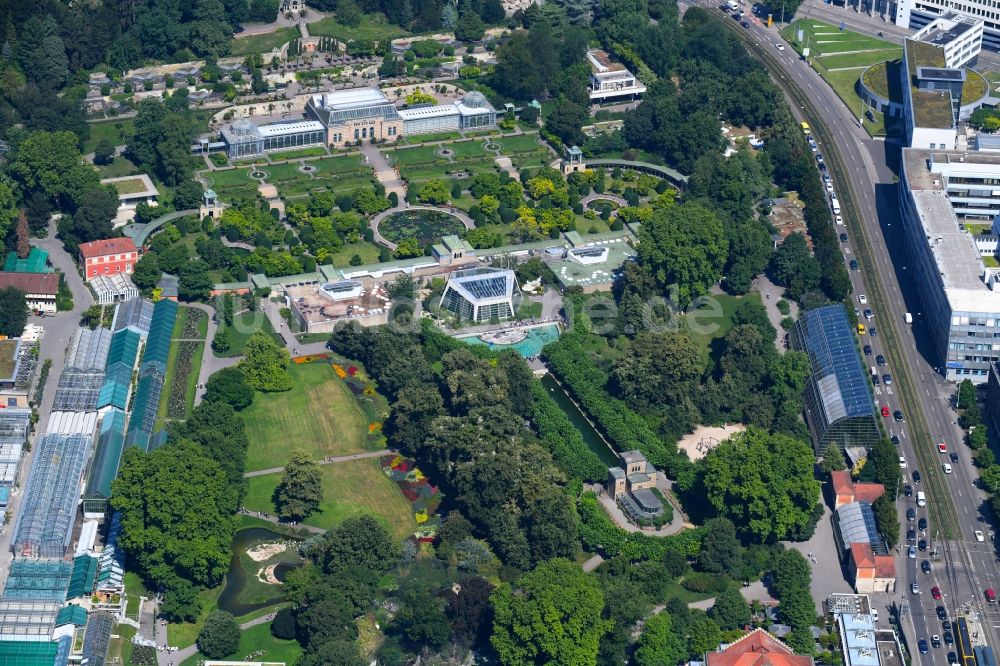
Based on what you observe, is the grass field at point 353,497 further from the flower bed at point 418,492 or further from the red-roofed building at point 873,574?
the red-roofed building at point 873,574

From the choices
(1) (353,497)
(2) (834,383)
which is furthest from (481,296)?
(2) (834,383)

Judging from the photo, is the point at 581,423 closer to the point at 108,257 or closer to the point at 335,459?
the point at 335,459

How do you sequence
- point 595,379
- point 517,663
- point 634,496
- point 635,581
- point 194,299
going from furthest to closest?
point 194,299, point 595,379, point 634,496, point 635,581, point 517,663

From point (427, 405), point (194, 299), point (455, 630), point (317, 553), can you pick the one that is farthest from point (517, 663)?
point (194, 299)

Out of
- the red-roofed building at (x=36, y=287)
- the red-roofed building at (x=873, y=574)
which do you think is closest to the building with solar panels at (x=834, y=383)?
the red-roofed building at (x=873, y=574)

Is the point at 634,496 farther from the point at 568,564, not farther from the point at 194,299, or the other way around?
the point at 194,299

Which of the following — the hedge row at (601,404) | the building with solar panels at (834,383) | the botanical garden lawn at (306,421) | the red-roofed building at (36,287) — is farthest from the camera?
the red-roofed building at (36,287)

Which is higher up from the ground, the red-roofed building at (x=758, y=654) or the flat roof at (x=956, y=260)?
the red-roofed building at (x=758, y=654)
